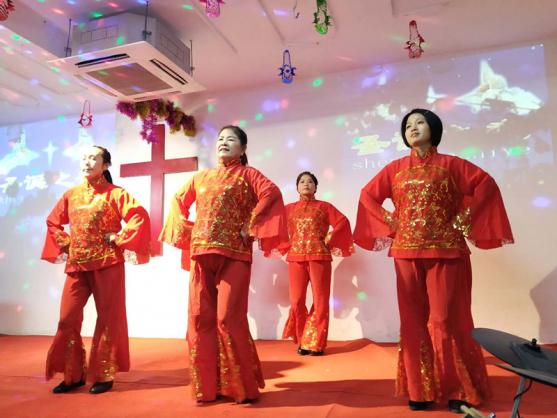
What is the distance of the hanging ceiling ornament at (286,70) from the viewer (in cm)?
372

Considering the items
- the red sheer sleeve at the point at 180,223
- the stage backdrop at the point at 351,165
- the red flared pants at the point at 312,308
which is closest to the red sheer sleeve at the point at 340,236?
the red flared pants at the point at 312,308

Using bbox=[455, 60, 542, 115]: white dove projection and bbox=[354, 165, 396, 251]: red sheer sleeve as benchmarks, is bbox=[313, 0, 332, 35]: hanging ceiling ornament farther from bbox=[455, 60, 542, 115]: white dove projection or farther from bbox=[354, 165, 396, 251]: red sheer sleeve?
bbox=[455, 60, 542, 115]: white dove projection

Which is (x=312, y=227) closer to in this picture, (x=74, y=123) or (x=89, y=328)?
(x=89, y=328)

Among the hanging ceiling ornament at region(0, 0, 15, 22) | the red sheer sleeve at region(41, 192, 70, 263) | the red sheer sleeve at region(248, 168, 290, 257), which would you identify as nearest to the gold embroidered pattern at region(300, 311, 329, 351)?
the red sheer sleeve at region(248, 168, 290, 257)

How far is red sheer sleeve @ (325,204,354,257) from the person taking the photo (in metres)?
3.85

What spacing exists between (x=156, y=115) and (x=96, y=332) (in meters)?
2.84

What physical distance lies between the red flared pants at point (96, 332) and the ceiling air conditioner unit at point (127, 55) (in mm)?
1679

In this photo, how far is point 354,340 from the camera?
418 cm

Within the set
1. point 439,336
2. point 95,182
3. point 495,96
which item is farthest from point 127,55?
point 495,96

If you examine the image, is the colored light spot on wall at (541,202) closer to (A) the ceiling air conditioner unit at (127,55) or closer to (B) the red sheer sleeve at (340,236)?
(B) the red sheer sleeve at (340,236)

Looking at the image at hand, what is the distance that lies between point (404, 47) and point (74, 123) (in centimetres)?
414

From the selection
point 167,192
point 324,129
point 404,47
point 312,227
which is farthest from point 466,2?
point 167,192

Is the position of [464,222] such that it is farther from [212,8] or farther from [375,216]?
[212,8]

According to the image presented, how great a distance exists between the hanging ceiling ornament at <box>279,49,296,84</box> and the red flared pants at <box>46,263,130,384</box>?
2.02 meters
